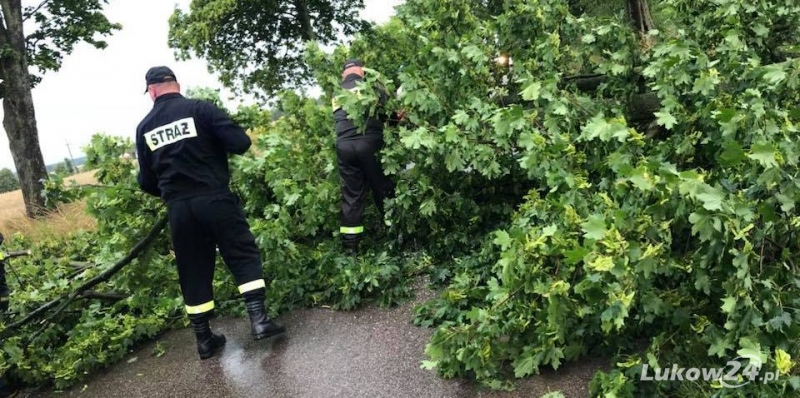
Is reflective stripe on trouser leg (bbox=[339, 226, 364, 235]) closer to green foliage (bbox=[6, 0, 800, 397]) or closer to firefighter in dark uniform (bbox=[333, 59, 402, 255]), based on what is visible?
firefighter in dark uniform (bbox=[333, 59, 402, 255])

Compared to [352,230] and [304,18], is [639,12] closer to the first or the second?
[352,230]

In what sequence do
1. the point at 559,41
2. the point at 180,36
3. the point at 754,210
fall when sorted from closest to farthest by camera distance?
the point at 754,210 → the point at 559,41 → the point at 180,36

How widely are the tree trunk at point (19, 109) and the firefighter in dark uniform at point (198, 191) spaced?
342 inches

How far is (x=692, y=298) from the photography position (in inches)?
93.6

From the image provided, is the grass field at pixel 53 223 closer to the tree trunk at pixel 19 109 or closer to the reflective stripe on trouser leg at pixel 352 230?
the tree trunk at pixel 19 109

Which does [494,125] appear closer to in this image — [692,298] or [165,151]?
[692,298]

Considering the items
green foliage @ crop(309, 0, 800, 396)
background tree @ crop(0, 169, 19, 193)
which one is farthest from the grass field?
background tree @ crop(0, 169, 19, 193)

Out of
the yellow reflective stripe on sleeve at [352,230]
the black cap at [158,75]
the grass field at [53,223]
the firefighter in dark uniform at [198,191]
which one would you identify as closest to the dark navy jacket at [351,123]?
the yellow reflective stripe on sleeve at [352,230]

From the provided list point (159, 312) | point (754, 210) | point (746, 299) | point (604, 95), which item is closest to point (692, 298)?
point (746, 299)

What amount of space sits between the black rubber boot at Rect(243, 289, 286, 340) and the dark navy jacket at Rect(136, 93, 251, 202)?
688 mm

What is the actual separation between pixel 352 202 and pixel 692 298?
104 inches

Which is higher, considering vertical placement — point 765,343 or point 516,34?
point 516,34

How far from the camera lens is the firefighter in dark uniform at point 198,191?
334 centimetres

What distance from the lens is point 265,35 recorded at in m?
21.5
